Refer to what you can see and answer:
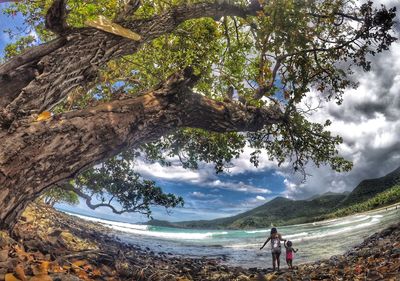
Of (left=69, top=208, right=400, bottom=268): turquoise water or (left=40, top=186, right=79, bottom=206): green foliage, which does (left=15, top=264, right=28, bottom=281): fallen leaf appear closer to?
(left=40, top=186, right=79, bottom=206): green foliage

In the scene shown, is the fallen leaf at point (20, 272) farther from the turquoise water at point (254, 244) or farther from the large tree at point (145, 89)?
the turquoise water at point (254, 244)

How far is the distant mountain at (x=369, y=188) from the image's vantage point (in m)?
146

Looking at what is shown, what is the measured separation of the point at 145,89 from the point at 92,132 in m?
2.78

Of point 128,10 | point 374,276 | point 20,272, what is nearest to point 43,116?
point 20,272

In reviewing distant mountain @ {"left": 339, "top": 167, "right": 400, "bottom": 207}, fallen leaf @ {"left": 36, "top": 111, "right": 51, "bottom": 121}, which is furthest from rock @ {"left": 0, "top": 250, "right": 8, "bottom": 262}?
distant mountain @ {"left": 339, "top": 167, "right": 400, "bottom": 207}

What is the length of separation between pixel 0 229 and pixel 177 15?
214 inches

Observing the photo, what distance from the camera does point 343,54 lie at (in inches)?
322

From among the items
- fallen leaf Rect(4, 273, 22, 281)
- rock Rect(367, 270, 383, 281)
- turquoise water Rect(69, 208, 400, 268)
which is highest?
fallen leaf Rect(4, 273, 22, 281)

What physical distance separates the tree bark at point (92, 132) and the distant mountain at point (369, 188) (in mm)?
152445

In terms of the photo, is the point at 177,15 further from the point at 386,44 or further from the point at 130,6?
the point at 386,44

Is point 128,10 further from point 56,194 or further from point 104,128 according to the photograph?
point 56,194

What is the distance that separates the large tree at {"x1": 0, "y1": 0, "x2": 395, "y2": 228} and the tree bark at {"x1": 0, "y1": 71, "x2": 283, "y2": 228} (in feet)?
0.05

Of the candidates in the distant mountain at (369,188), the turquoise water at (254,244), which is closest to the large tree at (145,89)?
the turquoise water at (254,244)

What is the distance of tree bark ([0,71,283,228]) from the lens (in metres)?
3.96
